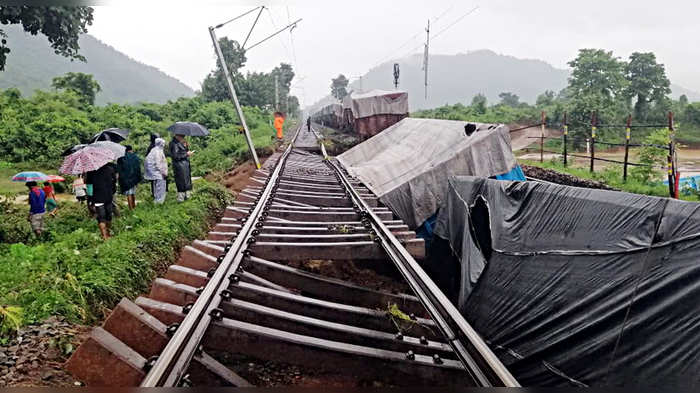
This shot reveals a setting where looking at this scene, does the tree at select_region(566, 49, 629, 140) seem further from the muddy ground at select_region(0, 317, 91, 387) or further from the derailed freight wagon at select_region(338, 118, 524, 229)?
the muddy ground at select_region(0, 317, 91, 387)

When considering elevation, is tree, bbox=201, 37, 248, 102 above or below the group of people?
above

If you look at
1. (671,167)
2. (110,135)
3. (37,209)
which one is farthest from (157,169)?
(671,167)

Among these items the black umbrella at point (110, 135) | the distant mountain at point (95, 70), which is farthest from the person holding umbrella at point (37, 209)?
the distant mountain at point (95, 70)

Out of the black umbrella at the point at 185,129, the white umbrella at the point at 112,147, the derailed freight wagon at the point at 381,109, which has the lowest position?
the white umbrella at the point at 112,147

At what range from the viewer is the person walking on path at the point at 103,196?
6738 millimetres

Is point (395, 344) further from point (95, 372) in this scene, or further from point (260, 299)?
point (95, 372)

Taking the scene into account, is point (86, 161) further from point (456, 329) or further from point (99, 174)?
point (456, 329)

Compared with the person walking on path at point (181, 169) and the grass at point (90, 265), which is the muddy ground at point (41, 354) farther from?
the person walking on path at point (181, 169)

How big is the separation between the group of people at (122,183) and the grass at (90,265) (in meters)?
0.40

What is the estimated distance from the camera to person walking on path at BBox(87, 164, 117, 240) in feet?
22.1

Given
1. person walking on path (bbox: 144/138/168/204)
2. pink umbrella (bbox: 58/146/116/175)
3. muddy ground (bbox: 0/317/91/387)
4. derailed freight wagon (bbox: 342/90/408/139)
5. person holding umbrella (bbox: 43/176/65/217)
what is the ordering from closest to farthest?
muddy ground (bbox: 0/317/91/387) → pink umbrella (bbox: 58/146/116/175) → person walking on path (bbox: 144/138/168/204) → person holding umbrella (bbox: 43/176/65/217) → derailed freight wagon (bbox: 342/90/408/139)

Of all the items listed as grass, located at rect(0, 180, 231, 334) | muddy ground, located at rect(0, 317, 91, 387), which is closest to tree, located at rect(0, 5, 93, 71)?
grass, located at rect(0, 180, 231, 334)

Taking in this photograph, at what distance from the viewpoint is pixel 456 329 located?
2492mm

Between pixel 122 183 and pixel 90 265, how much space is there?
4.45 m
